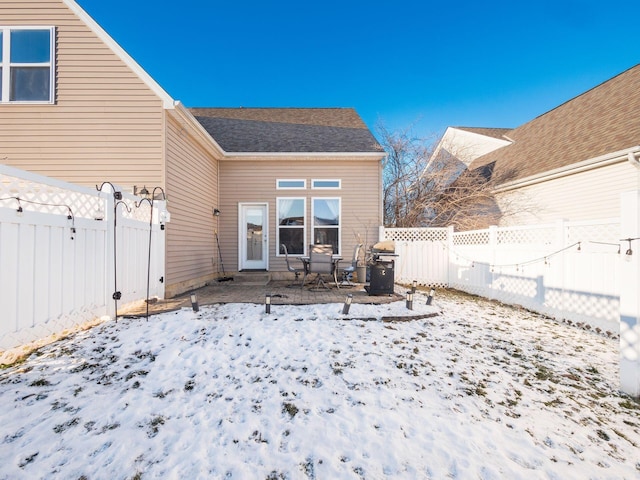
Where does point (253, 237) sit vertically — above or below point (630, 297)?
above

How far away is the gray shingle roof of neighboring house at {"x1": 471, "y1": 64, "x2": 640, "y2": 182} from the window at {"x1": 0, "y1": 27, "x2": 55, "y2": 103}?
12160 mm

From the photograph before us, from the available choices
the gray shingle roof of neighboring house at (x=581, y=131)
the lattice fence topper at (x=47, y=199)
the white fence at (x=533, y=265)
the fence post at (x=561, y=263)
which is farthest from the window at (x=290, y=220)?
the gray shingle roof of neighboring house at (x=581, y=131)

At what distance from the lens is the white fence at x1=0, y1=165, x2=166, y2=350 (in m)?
2.80

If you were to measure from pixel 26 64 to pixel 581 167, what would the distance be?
41.1 feet

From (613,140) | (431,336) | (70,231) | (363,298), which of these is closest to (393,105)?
(613,140)

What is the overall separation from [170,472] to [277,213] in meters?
7.19

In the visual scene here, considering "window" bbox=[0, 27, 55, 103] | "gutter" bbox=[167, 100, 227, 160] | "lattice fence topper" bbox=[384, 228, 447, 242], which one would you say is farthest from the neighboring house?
"window" bbox=[0, 27, 55, 103]

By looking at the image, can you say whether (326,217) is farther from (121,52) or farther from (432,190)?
(121,52)

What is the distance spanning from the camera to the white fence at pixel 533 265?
166 inches

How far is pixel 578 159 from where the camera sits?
25.0 feet

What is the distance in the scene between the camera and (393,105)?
14.2m

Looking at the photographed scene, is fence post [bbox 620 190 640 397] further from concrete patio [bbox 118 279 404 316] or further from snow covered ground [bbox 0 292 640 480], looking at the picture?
concrete patio [bbox 118 279 404 316]

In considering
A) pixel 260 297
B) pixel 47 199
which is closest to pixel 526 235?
pixel 260 297

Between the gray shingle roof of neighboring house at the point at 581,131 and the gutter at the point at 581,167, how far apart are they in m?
0.20
